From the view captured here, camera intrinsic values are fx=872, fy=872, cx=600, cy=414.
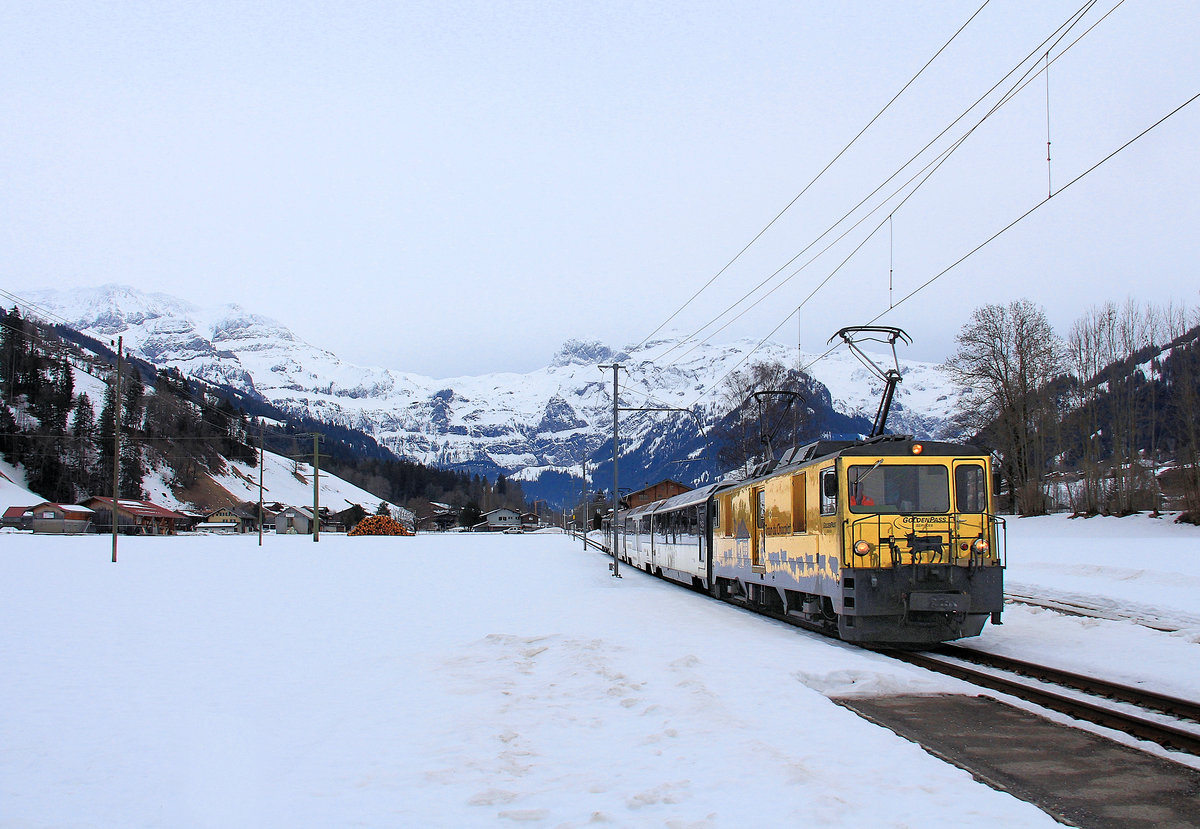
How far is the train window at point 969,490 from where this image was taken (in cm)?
1377

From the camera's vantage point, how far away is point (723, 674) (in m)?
10.9

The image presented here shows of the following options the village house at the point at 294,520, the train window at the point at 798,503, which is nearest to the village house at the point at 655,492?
the train window at the point at 798,503

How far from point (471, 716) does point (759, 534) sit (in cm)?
1093

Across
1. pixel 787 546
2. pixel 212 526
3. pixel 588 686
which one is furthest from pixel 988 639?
pixel 212 526

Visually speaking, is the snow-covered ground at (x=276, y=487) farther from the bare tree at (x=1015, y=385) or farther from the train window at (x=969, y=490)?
the train window at (x=969, y=490)

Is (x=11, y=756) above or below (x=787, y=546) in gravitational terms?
below

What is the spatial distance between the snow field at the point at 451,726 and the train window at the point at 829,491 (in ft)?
7.20

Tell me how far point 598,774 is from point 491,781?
0.82m

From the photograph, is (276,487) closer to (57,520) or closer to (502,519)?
(502,519)

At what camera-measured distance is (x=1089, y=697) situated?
988 cm

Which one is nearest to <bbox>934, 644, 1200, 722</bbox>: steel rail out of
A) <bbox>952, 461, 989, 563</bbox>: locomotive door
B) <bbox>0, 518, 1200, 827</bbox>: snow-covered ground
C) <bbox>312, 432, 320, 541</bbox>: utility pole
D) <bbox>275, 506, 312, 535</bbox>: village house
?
<bbox>0, 518, 1200, 827</bbox>: snow-covered ground

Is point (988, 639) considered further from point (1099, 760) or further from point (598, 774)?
point (598, 774)

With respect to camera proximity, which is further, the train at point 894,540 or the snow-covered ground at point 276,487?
the snow-covered ground at point 276,487

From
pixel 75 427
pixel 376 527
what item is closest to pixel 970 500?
pixel 376 527
